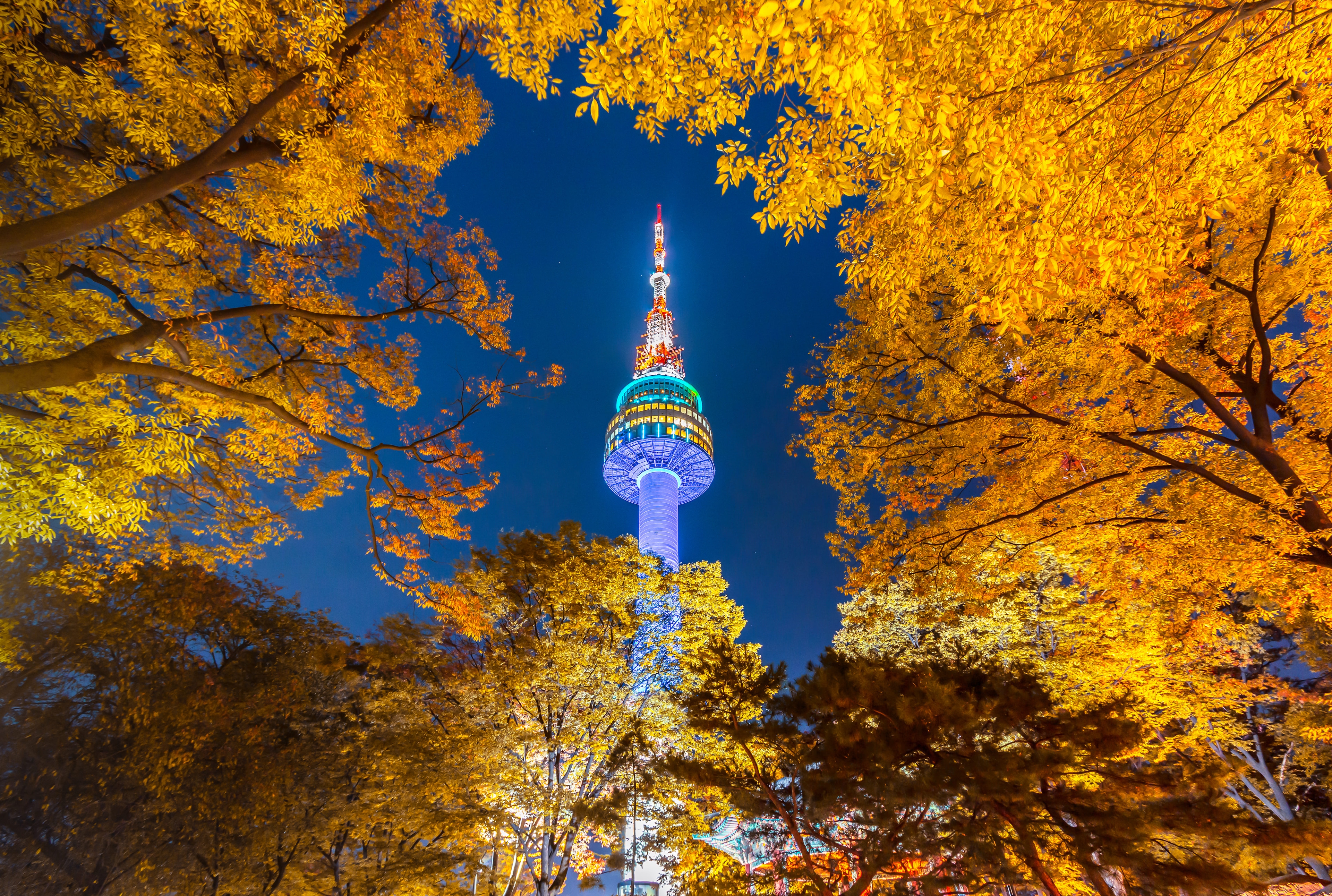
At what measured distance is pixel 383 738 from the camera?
11008mm

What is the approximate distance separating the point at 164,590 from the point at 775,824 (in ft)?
39.5

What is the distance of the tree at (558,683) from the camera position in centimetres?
973

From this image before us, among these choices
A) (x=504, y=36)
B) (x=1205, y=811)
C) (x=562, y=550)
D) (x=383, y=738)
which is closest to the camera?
(x=504, y=36)

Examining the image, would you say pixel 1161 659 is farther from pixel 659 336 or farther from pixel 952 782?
pixel 659 336

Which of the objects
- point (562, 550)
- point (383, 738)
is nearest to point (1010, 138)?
point (562, 550)

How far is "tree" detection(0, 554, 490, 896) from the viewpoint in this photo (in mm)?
8211

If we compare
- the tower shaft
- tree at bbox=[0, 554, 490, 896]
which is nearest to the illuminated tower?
the tower shaft

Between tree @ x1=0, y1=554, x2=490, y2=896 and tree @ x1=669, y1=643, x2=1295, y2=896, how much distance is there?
6541 mm

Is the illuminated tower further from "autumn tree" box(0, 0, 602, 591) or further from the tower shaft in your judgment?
→ "autumn tree" box(0, 0, 602, 591)

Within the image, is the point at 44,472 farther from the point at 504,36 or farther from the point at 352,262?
the point at 504,36

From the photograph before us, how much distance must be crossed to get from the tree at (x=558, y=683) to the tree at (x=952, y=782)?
3.19 m

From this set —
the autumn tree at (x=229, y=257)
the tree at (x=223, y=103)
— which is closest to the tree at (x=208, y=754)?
the autumn tree at (x=229, y=257)

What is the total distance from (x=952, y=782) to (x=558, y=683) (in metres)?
7.71

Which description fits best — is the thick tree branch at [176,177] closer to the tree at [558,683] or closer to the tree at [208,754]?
the tree at [558,683]
